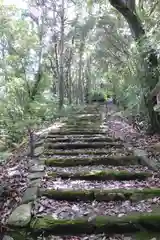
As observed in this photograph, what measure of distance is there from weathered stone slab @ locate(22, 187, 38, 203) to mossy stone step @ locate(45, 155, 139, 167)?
1.42 m

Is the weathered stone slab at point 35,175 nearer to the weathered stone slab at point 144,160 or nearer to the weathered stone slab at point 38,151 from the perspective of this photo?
the weathered stone slab at point 38,151

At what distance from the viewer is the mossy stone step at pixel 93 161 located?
567cm

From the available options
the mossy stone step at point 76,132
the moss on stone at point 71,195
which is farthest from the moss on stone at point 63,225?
the mossy stone step at point 76,132

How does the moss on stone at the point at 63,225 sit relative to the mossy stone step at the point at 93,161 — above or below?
below

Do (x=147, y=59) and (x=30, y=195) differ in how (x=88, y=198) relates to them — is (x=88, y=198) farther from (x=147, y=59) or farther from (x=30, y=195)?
(x=147, y=59)

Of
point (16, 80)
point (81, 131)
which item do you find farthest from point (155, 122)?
point (16, 80)

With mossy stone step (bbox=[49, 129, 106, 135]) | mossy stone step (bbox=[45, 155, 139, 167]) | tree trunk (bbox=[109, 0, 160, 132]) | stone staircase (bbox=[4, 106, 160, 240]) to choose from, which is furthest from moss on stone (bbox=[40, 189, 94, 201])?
mossy stone step (bbox=[49, 129, 106, 135])

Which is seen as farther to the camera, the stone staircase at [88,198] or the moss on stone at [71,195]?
Result: the moss on stone at [71,195]

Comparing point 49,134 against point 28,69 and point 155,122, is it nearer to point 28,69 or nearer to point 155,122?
point 155,122

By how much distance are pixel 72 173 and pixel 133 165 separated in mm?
1329

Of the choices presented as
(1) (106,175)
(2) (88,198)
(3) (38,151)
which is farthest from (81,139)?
(2) (88,198)

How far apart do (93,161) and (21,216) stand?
2510 millimetres

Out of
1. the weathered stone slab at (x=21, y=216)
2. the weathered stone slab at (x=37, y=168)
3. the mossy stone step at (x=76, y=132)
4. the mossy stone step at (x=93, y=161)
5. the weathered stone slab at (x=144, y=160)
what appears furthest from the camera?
the mossy stone step at (x=76, y=132)

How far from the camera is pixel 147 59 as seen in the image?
816 cm
